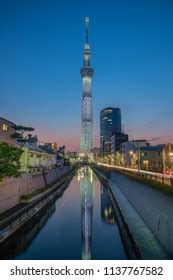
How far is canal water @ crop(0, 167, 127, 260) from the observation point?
22.8 metres

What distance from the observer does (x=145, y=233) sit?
67.8 feet

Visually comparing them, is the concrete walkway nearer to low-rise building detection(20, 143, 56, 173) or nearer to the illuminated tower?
the illuminated tower

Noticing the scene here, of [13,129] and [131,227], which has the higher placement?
[13,129]

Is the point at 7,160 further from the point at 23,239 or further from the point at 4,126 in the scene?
the point at 4,126

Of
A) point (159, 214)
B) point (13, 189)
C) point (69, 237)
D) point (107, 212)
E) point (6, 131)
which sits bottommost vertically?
point (69, 237)

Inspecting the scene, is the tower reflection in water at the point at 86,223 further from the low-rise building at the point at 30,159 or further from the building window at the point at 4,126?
the building window at the point at 4,126

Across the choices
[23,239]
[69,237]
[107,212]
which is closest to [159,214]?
[69,237]

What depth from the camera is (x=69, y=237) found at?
28.3m

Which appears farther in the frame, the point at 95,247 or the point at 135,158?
the point at 135,158

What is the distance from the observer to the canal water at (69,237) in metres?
22.8

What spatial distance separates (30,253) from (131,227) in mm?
10078

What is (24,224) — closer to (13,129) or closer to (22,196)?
(22,196)
